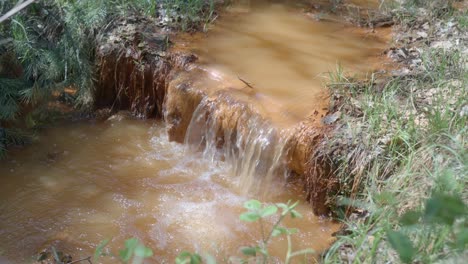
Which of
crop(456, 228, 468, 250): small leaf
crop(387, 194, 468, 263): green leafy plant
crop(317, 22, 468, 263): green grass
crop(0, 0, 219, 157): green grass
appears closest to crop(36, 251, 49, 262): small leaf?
crop(0, 0, 219, 157): green grass

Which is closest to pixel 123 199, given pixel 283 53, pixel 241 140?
pixel 241 140

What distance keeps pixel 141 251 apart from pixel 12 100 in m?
2.88

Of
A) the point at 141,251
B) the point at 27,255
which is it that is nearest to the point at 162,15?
the point at 27,255

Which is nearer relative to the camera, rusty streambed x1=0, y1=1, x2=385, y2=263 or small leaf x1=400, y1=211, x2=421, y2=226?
small leaf x1=400, y1=211, x2=421, y2=226

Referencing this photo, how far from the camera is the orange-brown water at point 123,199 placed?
10.4ft

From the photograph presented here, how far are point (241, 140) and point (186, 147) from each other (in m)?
0.56

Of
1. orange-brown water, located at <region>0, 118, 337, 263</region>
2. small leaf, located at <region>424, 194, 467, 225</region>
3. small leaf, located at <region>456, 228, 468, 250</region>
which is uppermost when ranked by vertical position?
small leaf, located at <region>424, 194, 467, 225</region>

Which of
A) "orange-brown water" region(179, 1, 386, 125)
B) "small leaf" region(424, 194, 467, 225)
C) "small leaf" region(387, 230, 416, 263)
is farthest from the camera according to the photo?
"orange-brown water" region(179, 1, 386, 125)

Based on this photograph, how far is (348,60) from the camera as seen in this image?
4.20 meters

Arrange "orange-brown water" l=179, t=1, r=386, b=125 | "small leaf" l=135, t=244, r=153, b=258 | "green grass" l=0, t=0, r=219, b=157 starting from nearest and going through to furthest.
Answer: "small leaf" l=135, t=244, r=153, b=258, "orange-brown water" l=179, t=1, r=386, b=125, "green grass" l=0, t=0, r=219, b=157

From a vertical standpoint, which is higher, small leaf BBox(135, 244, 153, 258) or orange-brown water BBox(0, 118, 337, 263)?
small leaf BBox(135, 244, 153, 258)

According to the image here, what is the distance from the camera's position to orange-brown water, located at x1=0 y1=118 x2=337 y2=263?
3158 mm

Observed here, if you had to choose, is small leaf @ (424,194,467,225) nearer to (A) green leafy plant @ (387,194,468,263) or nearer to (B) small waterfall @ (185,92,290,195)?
(A) green leafy plant @ (387,194,468,263)

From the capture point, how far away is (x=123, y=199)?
3516mm
